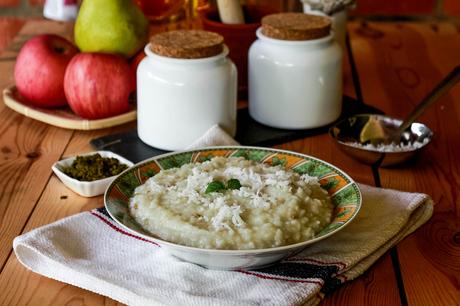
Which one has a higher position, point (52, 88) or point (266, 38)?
point (266, 38)

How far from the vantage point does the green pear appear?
1.52 metres

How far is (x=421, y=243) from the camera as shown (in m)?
1.07

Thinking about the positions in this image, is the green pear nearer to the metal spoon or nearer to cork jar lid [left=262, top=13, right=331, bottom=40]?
cork jar lid [left=262, top=13, right=331, bottom=40]

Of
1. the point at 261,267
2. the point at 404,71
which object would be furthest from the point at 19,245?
the point at 404,71

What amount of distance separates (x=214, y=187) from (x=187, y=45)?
398 mm

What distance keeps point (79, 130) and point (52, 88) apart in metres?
0.10

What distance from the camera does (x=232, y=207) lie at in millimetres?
948

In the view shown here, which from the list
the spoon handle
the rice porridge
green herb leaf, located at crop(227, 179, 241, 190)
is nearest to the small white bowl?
the rice porridge

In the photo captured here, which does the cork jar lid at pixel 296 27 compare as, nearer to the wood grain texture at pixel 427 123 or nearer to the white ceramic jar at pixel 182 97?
the white ceramic jar at pixel 182 97

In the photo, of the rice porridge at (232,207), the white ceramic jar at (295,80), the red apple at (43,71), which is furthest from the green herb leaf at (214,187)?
the red apple at (43,71)

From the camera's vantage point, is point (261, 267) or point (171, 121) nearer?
A: point (261, 267)

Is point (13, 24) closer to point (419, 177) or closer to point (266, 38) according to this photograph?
point (266, 38)

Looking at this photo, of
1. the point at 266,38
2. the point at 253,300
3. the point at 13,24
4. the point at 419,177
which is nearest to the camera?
the point at 253,300

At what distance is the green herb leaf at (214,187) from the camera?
3.23ft
